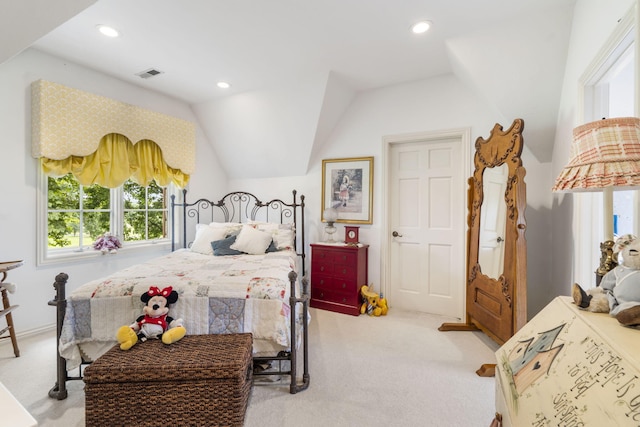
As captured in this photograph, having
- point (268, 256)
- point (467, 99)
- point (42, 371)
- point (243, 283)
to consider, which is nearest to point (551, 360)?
point (243, 283)

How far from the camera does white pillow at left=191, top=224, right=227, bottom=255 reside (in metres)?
3.23

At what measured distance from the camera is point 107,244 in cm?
307

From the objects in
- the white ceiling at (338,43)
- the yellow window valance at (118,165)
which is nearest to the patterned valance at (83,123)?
the yellow window valance at (118,165)

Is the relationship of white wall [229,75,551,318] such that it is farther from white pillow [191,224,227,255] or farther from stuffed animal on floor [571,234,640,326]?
stuffed animal on floor [571,234,640,326]

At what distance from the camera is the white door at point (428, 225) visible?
3.15 metres

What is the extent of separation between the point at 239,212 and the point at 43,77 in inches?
101

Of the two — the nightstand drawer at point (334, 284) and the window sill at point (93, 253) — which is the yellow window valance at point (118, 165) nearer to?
the window sill at point (93, 253)

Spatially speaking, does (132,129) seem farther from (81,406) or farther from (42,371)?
(81,406)

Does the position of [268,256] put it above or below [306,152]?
below

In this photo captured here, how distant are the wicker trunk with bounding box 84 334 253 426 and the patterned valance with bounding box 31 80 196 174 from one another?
7.44 feet

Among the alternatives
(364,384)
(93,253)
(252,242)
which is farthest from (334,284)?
(93,253)

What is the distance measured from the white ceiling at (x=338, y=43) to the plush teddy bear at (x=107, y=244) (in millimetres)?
1754

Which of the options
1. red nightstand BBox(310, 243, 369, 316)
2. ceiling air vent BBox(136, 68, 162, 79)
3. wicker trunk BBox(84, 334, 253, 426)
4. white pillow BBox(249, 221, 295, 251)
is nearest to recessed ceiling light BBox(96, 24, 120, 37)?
ceiling air vent BBox(136, 68, 162, 79)

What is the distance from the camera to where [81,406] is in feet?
5.66
